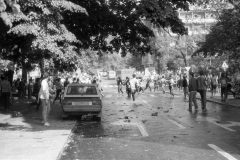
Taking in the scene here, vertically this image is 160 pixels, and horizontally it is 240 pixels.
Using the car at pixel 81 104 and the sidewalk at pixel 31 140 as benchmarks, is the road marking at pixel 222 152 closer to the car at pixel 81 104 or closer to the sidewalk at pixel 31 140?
the sidewalk at pixel 31 140

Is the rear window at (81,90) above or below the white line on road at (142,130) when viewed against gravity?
above

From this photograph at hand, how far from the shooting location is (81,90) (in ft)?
52.7

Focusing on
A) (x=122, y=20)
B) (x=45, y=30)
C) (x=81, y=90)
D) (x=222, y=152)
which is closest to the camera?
(x=222, y=152)

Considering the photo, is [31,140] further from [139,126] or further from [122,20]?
[122,20]

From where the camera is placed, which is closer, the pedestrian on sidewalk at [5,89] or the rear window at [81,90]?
the rear window at [81,90]

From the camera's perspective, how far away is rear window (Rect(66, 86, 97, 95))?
15.9m

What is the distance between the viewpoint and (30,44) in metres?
16.0

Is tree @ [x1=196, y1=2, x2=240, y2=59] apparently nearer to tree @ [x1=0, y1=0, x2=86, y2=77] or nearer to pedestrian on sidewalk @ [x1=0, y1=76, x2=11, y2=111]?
tree @ [x1=0, y1=0, x2=86, y2=77]

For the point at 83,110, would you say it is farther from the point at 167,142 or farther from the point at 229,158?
the point at 229,158

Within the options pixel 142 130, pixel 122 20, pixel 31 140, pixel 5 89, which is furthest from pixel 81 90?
pixel 31 140

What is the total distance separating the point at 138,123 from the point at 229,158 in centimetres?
661

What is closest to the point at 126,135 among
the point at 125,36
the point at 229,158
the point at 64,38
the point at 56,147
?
the point at 56,147

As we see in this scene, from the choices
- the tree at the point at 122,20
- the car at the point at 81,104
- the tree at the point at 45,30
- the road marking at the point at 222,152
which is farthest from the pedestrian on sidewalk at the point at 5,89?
the road marking at the point at 222,152

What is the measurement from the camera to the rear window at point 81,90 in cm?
1590
